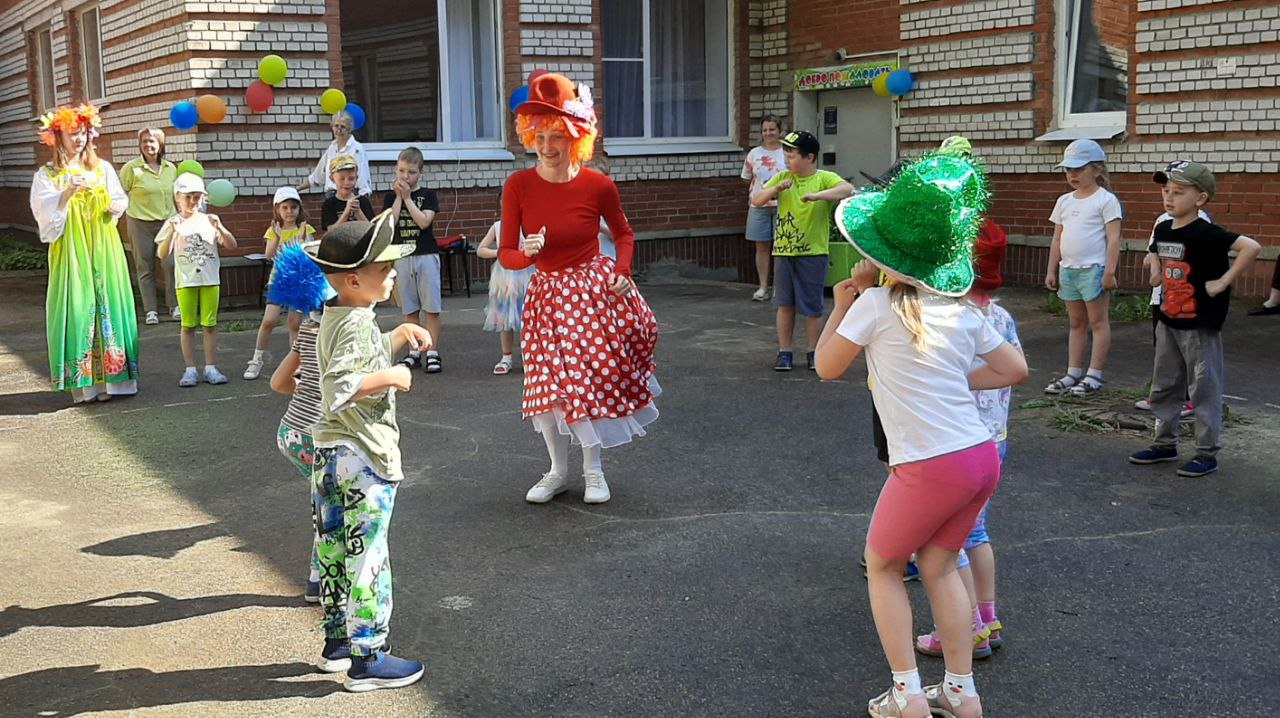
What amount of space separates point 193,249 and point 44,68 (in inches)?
559

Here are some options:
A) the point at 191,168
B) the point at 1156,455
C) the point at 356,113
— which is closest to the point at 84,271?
the point at 191,168

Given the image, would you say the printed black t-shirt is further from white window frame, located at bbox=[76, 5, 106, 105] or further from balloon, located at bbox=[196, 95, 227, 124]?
white window frame, located at bbox=[76, 5, 106, 105]

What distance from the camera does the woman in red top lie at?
5793 mm

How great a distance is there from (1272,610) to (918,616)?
4.10ft

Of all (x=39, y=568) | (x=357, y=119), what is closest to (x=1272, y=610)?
(x=39, y=568)

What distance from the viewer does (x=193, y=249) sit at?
9.12m

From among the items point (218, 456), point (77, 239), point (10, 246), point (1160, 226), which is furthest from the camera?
point (10, 246)

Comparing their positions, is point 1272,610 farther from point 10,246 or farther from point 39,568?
point 10,246

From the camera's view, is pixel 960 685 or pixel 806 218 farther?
pixel 806 218

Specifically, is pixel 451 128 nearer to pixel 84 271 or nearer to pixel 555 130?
pixel 84 271

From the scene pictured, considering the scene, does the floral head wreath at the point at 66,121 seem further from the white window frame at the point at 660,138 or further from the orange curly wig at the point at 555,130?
the white window frame at the point at 660,138

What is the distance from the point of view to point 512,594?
4.87 m

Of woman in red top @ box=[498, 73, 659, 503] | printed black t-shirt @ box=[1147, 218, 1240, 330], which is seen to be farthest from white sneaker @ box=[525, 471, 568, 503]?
printed black t-shirt @ box=[1147, 218, 1240, 330]

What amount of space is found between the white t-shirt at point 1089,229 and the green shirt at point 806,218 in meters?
1.66
